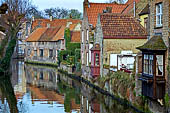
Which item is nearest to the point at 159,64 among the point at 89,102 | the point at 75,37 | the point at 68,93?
the point at 89,102

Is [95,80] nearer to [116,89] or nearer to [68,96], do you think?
[68,96]

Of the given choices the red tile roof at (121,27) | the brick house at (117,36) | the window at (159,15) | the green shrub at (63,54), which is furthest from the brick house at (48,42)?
the window at (159,15)

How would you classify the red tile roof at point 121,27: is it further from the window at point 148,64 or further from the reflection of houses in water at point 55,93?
the window at point 148,64

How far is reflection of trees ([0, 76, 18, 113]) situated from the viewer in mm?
21628

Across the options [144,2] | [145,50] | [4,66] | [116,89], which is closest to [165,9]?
[145,50]

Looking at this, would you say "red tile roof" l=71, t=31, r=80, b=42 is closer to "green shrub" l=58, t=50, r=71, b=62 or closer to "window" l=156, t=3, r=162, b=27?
"green shrub" l=58, t=50, r=71, b=62

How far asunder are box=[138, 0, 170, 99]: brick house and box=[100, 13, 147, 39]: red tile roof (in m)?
9.29

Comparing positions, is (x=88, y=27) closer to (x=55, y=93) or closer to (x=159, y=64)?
(x=55, y=93)

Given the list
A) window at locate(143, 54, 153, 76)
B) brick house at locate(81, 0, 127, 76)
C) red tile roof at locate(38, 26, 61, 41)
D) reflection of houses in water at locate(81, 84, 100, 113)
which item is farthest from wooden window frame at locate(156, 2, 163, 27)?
red tile roof at locate(38, 26, 61, 41)

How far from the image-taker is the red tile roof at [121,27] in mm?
27984

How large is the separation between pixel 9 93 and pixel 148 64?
13300 mm

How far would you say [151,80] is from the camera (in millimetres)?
17156

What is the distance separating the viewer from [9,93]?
91.1ft

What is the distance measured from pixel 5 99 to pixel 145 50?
1095cm
